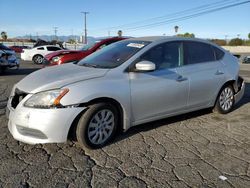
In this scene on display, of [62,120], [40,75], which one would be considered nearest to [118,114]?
[62,120]

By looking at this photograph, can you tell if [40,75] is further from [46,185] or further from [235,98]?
[235,98]

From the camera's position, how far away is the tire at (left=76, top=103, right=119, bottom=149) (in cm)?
365

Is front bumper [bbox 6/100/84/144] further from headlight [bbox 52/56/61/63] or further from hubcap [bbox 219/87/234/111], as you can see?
headlight [bbox 52/56/61/63]

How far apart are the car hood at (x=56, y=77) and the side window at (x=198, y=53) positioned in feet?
5.47

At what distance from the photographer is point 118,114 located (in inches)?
159

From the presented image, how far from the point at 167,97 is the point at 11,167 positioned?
2435 millimetres

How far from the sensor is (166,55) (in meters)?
4.58

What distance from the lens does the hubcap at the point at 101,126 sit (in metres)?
3.78

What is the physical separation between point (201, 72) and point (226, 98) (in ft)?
3.54

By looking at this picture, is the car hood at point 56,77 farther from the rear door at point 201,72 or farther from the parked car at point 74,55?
the parked car at point 74,55

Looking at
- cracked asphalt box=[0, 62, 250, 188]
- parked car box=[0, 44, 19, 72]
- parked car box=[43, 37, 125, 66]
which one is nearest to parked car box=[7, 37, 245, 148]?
cracked asphalt box=[0, 62, 250, 188]

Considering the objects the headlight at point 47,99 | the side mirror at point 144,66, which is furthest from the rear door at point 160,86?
the headlight at point 47,99

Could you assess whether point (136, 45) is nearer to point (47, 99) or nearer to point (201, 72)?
point (201, 72)

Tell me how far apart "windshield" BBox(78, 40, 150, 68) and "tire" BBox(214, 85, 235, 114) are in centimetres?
201
